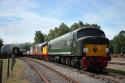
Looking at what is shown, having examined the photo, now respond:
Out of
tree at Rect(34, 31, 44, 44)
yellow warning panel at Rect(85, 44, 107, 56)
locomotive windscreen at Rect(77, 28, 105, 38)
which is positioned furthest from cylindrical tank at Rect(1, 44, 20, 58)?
tree at Rect(34, 31, 44, 44)

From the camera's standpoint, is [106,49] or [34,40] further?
[34,40]

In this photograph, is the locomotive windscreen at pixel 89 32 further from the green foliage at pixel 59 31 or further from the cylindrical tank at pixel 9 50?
the green foliage at pixel 59 31

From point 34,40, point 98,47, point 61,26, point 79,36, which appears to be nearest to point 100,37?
point 98,47

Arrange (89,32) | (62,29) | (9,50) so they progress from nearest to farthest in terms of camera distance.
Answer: (89,32) < (9,50) < (62,29)

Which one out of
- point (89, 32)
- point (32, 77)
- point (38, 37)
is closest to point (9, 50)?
point (89, 32)

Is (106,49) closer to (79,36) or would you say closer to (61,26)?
(79,36)

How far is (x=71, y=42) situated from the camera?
27.1m

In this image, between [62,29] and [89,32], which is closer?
[89,32]

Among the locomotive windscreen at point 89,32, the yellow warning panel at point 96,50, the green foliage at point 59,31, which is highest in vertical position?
the green foliage at point 59,31

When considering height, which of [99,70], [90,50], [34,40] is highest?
[34,40]

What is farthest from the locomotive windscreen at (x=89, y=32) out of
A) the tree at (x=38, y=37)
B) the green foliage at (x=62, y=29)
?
the tree at (x=38, y=37)

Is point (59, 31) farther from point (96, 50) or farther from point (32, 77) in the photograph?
point (32, 77)

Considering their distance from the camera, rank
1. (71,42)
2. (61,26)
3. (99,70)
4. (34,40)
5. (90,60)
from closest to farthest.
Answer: (90,60)
(99,70)
(71,42)
(61,26)
(34,40)

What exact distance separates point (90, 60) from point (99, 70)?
7.25ft
